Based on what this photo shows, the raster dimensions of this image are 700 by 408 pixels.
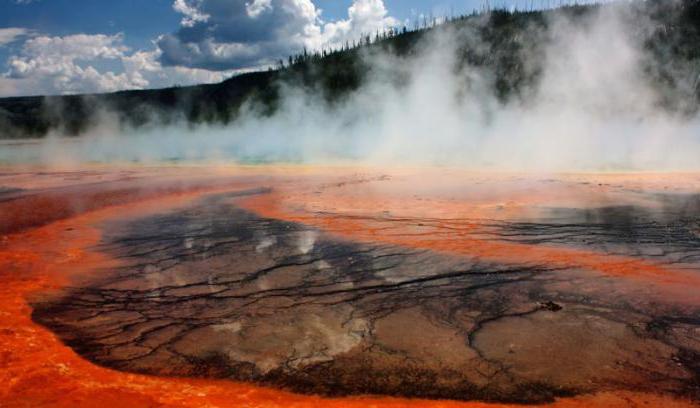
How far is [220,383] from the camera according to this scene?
2451mm

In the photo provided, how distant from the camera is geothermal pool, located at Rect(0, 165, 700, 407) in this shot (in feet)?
7.84

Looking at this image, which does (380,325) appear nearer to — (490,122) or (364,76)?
(490,122)

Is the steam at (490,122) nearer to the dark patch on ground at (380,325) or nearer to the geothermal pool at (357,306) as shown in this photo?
the geothermal pool at (357,306)

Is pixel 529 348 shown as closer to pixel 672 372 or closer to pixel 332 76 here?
pixel 672 372

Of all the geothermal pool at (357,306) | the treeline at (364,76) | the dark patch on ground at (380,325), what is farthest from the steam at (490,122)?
the dark patch on ground at (380,325)

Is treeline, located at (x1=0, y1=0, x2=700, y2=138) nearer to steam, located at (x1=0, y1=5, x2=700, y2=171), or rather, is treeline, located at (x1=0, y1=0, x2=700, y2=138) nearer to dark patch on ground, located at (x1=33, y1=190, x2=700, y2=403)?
steam, located at (x1=0, y1=5, x2=700, y2=171)

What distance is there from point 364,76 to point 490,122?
11697mm

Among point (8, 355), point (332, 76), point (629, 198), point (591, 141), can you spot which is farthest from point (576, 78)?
point (8, 355)

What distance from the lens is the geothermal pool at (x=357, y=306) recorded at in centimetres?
239

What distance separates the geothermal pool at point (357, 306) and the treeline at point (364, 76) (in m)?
17.4

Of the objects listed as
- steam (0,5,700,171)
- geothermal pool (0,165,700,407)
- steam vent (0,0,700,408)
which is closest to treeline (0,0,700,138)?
steam (0,5,700,171)

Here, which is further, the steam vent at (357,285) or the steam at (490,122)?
the steam at (490,122)

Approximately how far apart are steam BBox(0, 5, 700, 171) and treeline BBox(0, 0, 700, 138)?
0.45m

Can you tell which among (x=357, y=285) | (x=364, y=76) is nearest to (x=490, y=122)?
(x=364, y=76)
